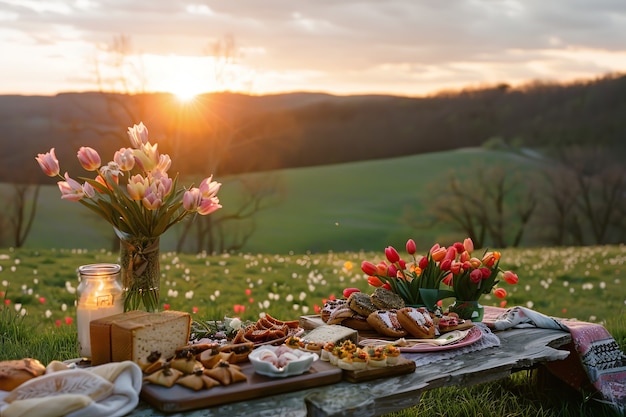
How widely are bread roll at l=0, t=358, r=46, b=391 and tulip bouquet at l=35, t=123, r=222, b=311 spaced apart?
2.63ft

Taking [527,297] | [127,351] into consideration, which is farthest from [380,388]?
[527,297]

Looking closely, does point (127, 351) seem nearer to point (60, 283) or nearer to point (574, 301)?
Result: point (60, 283)

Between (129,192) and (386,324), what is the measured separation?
6.02 ft

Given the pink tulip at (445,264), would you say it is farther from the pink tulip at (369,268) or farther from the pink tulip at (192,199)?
the pink tulip at (192,199)

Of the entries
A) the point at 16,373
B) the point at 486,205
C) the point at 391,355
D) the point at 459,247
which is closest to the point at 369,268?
the point at 459,247

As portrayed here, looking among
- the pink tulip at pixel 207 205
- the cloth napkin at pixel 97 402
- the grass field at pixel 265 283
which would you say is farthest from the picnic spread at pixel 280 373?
the grass field at pixel 265 283

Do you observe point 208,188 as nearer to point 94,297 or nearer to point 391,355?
point 94,297

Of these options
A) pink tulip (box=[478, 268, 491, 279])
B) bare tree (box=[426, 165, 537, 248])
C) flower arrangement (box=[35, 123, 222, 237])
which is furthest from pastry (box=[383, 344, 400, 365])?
bare tree (box=[426, 165, 537, 248])

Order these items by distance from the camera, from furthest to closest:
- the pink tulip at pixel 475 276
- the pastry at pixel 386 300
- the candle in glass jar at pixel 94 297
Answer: the pink tulip at pixel 475 276 → the pastry at pixel 386 300 → the candle in glass jar at pixel 94 297

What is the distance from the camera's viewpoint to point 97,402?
330cm

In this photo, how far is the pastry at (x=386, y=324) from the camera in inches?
183

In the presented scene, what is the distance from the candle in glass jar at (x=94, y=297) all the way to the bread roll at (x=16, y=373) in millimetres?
488

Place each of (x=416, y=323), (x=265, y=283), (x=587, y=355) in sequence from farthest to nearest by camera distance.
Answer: (x=265, y=283)
(x=587, y=355)
(x=416, y=323)

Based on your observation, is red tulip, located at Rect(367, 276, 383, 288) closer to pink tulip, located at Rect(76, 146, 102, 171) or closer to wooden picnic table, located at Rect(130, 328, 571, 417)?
wooden picnic table, located at Rect(130, 328, 571, 417)
